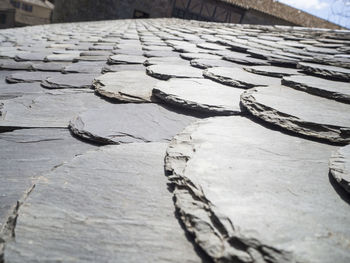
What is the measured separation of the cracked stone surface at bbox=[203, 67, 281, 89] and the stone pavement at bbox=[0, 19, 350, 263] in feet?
0.05

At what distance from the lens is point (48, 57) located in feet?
6.08

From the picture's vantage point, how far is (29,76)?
1.38 meters

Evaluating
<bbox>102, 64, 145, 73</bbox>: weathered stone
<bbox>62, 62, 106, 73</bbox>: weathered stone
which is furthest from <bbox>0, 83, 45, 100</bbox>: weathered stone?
<bbox>102, 64, 145, 73</bbox>: weathered stone

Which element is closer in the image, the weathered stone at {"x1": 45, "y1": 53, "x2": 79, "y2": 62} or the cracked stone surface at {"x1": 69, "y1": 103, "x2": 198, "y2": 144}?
the cracked stone surface at {"x1": 69, "y1": 103, "x2": 198, "y2": 144}

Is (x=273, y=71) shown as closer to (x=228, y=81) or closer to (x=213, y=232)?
(x=228, y=81)

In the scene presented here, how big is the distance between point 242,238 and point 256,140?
1.23ft

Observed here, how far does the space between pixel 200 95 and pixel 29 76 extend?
1.04 m

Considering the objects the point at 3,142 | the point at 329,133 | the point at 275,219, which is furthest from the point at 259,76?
the point at 3,142

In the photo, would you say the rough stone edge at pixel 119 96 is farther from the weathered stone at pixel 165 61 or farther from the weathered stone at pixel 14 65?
the weathered stone at pixel 14 65

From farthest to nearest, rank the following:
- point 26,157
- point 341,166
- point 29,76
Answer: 1. point 29,76
2. point 26,157
3. point 341,166

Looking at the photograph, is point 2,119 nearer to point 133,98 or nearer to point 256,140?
point 133,98

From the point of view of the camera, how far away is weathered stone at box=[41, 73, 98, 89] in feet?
3.91

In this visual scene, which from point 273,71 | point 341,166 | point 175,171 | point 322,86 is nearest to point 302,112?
point 341,166

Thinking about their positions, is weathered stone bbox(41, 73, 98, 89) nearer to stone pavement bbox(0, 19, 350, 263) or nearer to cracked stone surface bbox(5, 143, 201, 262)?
stone pavement bbox(0, 19, 350, 263)
